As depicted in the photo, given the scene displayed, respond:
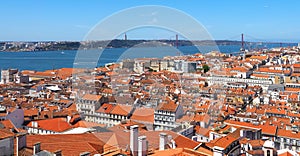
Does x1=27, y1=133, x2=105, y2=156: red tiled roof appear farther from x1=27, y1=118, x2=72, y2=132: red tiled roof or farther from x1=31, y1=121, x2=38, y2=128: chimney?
x1=31, y1=121, x2=38, y2=128: chimney

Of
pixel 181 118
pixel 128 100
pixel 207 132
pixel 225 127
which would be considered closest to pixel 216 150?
pixel 207 132

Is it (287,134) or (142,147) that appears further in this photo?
(287,134)

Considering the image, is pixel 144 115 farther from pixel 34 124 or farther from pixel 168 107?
pixel 34 124

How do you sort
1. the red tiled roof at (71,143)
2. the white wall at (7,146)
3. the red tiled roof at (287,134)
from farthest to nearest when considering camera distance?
the red tiled roof at (287,134)
the red tiled roof at (71,143)
the white wall at (7,146)

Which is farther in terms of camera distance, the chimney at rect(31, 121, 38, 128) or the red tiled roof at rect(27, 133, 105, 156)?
the chimney at rect(31, 121, 38, 128)

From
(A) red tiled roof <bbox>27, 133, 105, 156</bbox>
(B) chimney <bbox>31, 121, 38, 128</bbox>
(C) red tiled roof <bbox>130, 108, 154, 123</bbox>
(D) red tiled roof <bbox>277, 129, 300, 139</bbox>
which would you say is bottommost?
(D) red tiled roof <bbox>277, 129, 300, 139</bbox>

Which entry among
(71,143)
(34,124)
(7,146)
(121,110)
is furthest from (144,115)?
(7,146)

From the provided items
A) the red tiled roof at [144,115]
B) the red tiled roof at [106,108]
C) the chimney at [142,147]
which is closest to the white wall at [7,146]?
the chimney at [142,147]

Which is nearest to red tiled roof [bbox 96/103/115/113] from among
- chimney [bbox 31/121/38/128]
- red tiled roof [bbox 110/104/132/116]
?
red tiled roof [bbox 110/104/132/116]

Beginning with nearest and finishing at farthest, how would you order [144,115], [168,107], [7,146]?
[7,146] < [144,115] < [168,107]

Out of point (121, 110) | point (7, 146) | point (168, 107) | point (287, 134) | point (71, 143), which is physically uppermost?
point (7, 146)

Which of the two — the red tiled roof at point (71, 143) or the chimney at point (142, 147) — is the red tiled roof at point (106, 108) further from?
the chimney at point (142, 147)

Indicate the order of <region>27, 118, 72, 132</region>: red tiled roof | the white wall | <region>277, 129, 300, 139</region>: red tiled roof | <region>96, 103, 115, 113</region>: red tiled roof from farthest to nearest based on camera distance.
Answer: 1. <region>96, 103, 115, 113</region>: red tiled roof
2. <region>27, 118, 72, 132</region>: red tiled roof
3. <region>277, 129, 300, 139</region>: red tiled roof
4. the white wall
